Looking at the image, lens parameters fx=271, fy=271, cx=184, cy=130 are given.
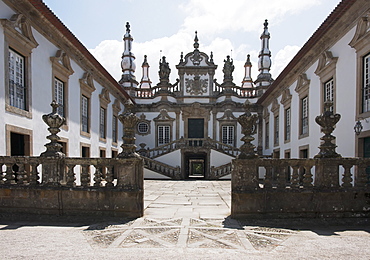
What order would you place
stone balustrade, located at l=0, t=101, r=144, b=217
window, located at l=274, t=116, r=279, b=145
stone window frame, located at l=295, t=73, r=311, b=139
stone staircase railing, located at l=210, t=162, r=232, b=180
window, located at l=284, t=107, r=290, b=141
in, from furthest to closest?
1. stone staircase railing, located at l=210, t=162, r=232, b=180
2. window, located at l=274, t=116, r=279, b=145
3. window, located at l=284, t=107, r=290, b=141
4. stone window frame, located at l=295, t=73, r=311, b=139
5. stone balustrade, located at l=0, t=101, r=144, b=217

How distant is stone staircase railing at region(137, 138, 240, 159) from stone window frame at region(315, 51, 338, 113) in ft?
27.1

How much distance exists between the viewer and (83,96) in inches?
479

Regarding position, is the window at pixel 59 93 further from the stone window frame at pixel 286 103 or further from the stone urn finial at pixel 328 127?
the stone window frame at pixel 286 103

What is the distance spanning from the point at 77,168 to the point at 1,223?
581 centimetres

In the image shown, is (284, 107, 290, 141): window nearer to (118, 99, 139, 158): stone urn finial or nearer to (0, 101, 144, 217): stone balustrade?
(118, 99, 139, 158): stone urn finial

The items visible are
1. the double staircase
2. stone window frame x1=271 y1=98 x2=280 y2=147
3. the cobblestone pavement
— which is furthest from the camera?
the double staircase

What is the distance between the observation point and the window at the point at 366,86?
7325 mm

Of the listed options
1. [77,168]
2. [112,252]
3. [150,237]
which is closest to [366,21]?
[150,237]

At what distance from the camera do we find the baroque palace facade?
748 centimetres

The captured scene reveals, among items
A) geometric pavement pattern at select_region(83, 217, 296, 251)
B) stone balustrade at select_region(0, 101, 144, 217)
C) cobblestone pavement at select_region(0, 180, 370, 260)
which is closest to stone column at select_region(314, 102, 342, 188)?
cobblestone pavement at select_region(0, 180, 370, 260)

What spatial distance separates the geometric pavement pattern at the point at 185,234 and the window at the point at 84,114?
826cm

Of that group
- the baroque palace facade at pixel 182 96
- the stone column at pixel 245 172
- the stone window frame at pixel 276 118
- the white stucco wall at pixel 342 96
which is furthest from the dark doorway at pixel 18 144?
the stone window frame at pixel 276 118

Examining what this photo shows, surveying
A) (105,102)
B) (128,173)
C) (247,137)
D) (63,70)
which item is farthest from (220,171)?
(128,173)

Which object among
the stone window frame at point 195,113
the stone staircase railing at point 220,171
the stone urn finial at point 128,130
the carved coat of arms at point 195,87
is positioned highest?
the carved coat of arms at point 195,87
